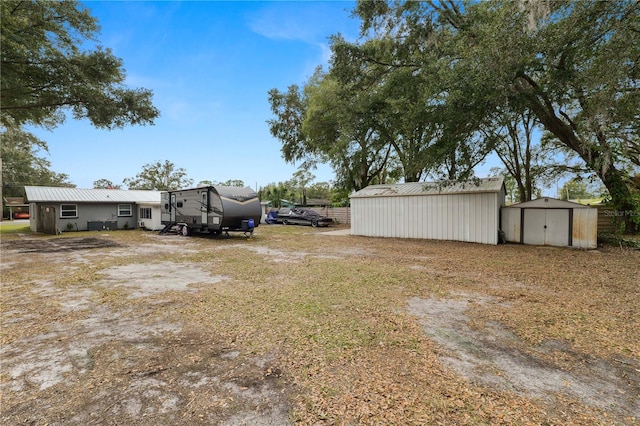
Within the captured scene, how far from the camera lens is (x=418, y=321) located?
12.9 feet

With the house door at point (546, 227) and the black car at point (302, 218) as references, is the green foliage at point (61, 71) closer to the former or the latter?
the black car at point (302, 218)

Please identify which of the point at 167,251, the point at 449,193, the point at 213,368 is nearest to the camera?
the point at 213,368

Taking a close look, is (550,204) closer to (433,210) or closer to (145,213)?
(433,210)

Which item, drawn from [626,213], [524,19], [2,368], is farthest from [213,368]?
[626,213]

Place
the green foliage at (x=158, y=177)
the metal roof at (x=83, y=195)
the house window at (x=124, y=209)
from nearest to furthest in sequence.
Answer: the metal roof at (x=83, y=195), the house window at (x=124, y=209), the green foliage at (x=158, y=177)

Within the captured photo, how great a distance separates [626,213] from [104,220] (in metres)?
28.0

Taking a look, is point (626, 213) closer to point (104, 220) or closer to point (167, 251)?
point (167, 251)

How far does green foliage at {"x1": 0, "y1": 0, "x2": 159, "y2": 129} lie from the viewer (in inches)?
353

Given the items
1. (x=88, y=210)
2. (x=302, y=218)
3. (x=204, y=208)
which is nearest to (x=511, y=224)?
(x=204, y=208)

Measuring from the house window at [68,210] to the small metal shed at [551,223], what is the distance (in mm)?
24365

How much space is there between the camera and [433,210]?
13117 millimetres

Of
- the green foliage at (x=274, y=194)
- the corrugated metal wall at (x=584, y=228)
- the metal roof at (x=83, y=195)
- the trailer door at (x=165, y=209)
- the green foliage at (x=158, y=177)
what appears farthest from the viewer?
the green foliage at (x=158, y=177)

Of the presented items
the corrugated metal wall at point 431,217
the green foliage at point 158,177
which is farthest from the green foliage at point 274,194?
the corrugated metal wall at point 431,217

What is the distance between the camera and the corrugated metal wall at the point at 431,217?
11688mm
